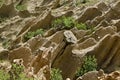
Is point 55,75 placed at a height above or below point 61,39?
below

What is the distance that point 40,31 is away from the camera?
144ft

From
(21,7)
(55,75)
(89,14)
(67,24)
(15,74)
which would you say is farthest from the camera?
(21,7)

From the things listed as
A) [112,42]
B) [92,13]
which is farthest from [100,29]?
[92,13]

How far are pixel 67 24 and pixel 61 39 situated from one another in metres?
6.01

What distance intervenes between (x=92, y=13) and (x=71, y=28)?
9.97 feet

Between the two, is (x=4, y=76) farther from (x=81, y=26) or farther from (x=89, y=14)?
(x=89, y=14)

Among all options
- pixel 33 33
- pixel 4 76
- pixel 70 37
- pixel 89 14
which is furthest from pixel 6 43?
pixel 4 76

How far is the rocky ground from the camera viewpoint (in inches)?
1186

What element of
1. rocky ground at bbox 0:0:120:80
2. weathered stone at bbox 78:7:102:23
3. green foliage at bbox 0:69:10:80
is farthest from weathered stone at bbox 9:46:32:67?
weathered stone at bbox 78:7:102:23

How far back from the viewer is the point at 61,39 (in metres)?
37.0

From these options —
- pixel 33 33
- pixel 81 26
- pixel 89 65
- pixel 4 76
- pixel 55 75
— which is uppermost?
pixel 33 33

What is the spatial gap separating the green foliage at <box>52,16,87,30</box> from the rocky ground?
51 cm

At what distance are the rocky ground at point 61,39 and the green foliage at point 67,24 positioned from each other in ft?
1.67

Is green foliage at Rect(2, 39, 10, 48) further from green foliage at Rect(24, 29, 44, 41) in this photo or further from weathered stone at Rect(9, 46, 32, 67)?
weathered stone at Rect(9, 46, 32, 67)
